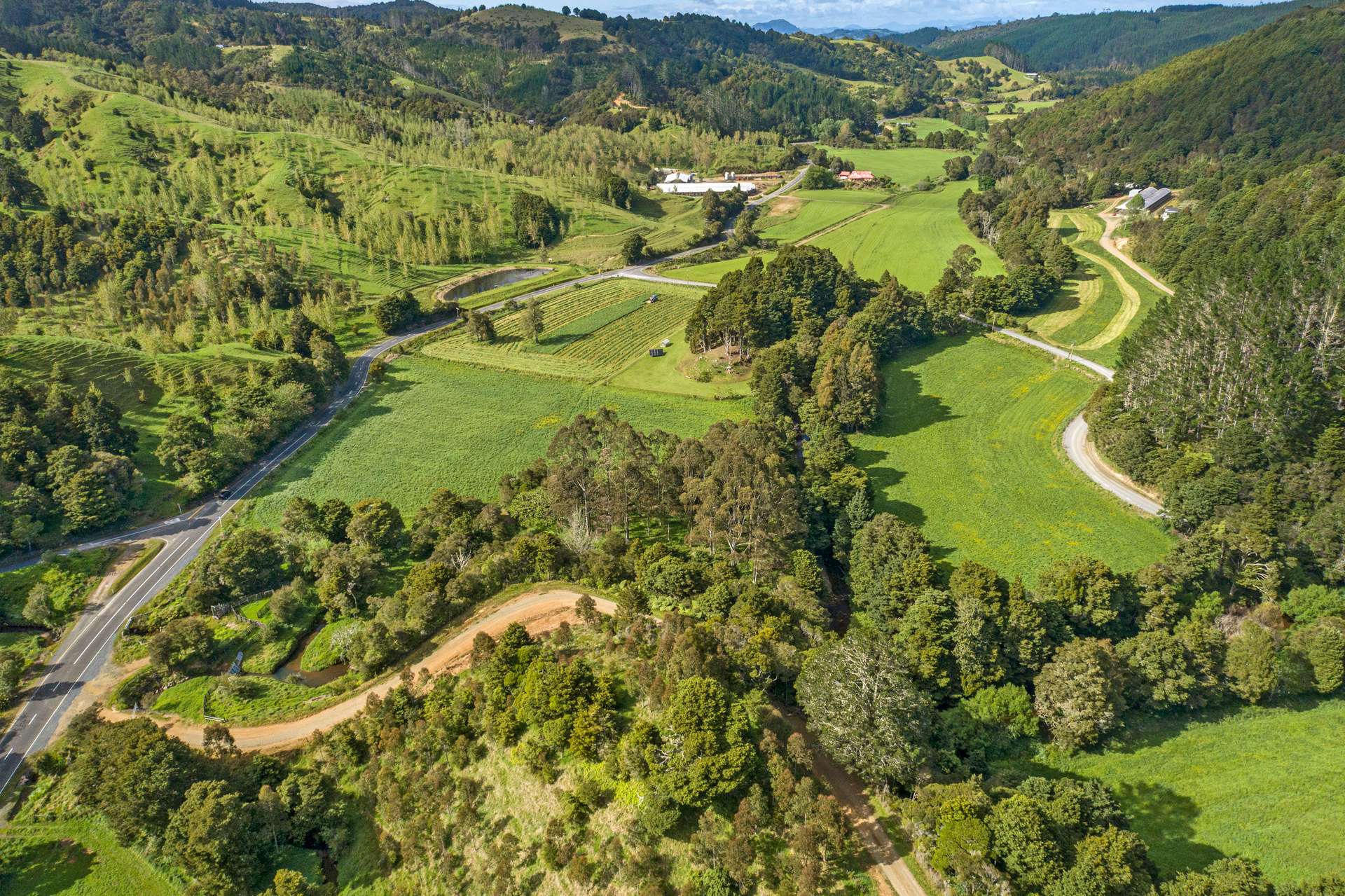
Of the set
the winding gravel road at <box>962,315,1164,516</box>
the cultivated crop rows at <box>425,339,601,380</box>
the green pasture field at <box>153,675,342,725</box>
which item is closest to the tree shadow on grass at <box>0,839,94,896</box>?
the green pasture field at <box>153,675,342,725</box>

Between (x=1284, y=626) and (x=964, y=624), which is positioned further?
(x=1284, y=626)

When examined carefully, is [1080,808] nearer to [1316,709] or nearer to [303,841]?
[1316,709]

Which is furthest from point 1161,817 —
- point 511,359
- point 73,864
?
point 511,359

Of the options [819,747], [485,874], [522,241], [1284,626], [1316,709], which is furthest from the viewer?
[522,241]

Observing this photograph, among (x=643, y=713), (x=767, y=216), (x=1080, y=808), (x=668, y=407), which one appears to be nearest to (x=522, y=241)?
(x=767, y=216)

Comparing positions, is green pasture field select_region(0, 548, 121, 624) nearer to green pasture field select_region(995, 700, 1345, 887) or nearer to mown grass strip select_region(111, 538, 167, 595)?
mown grass strip select_region(111, 538, 167, 595)

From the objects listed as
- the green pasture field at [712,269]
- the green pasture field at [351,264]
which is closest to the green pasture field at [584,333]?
the green pasture field at [712,269]
